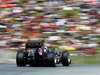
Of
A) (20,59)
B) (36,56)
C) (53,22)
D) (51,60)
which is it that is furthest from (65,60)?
(53,22)

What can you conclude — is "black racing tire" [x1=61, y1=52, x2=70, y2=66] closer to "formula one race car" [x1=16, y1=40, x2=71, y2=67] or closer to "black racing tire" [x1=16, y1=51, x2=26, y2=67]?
"formula one race car" [x1=16, y1=40, x2=71, y2=67]

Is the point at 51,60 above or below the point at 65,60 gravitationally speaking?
above

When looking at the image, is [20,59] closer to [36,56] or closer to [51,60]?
[36,56]

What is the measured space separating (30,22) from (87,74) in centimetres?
720

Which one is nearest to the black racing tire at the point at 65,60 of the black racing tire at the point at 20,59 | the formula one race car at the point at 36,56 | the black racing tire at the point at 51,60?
the formula one race car at the point at 36,56

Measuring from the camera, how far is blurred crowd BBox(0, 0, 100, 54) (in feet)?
44.6

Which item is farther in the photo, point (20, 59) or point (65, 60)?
point (65, 60)

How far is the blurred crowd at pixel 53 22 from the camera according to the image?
44.6ft

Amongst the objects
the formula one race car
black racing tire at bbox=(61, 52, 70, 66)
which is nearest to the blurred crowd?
black racing tire at bbox=(61, 52, 70, 66)

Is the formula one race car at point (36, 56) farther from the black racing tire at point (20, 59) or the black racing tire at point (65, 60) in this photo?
the black racing tire at point (65, 60)

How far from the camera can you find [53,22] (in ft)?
47.5

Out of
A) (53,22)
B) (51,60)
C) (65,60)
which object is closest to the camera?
(51,60)

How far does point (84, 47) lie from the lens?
513 inches

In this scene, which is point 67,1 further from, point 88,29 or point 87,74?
point 87,74
